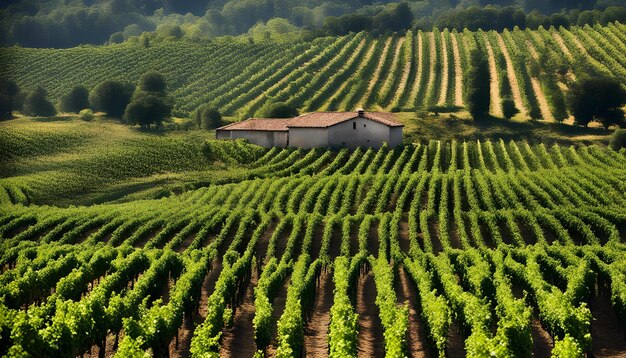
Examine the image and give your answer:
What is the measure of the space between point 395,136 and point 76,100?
57395mm

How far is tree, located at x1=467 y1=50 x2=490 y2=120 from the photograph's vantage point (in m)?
97.1

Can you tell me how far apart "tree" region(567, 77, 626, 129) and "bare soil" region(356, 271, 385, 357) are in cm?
→ 6134

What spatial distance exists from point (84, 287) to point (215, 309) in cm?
969

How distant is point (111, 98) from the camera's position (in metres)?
107

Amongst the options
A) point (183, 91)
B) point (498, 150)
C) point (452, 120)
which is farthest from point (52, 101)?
point (498, 150)

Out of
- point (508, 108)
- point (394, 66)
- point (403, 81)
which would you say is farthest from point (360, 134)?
point (394, 66)

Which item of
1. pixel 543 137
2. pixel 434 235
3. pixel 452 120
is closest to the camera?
pixel 434 235

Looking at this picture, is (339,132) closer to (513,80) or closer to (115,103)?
(115,103)

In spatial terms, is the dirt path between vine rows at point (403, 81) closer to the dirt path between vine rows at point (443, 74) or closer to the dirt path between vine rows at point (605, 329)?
the dirt path between vine rows at point (443, 74)

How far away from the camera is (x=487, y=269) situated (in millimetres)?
35062

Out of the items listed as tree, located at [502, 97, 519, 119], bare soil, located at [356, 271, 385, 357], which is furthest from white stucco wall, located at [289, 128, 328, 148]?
bare soil, located at [356, 271, 385, 357]

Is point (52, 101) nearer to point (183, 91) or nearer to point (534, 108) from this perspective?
point (183, 91)

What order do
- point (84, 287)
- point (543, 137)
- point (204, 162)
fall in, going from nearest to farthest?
point (84, 287) < point (204, 162) < point (543, 137)

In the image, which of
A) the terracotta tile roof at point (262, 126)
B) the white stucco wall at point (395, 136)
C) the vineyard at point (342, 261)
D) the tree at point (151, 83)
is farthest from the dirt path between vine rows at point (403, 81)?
the tree at point (151, 83)
